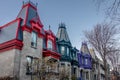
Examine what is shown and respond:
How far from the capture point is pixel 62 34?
33.4 m

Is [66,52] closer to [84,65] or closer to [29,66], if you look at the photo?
[84,65]

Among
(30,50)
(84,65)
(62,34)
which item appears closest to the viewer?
(30,50)

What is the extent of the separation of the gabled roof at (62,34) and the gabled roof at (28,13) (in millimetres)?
7467

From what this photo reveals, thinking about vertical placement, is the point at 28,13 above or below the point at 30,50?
above

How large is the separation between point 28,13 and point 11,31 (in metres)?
3.78

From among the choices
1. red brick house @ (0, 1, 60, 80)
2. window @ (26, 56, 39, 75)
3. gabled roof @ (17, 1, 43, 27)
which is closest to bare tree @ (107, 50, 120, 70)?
red brick house @ (0, 1, 60, 80)

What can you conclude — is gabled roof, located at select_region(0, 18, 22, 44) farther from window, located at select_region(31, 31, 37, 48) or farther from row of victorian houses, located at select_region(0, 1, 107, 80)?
window, located at select_region(31, 31, 37, 48)

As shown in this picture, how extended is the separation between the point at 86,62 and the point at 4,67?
23.9 meters

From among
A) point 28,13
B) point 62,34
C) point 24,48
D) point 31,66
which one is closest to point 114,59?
point 62,34

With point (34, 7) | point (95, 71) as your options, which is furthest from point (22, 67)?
point (95, 71)

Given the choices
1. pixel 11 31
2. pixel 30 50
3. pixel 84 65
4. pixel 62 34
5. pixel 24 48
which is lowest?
pixel 84 65

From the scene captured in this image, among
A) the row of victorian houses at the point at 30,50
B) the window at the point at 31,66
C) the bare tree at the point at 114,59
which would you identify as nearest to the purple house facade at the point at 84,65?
the bare tree at the point at 114,59

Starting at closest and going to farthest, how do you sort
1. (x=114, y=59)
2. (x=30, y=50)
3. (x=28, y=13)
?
(x=30, y=50) → (x=28, y=13) → (x=114, y=59)

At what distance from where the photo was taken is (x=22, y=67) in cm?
2112
